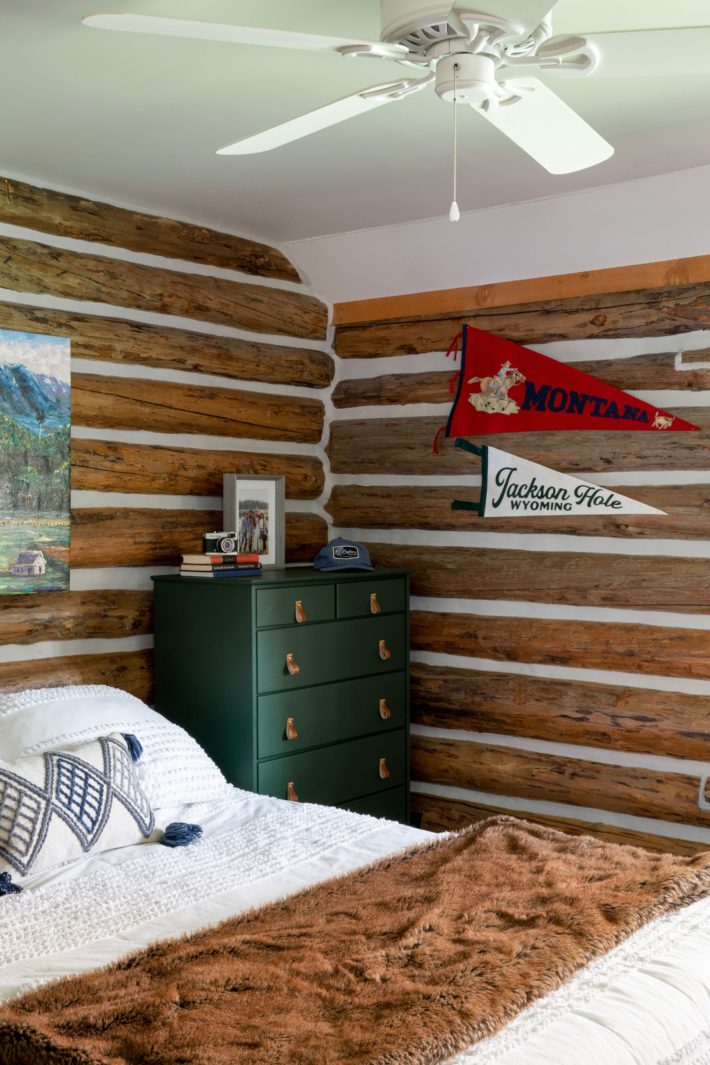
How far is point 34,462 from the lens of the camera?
3.85 m

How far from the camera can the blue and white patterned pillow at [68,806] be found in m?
2.78

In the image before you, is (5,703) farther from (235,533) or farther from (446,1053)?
(446,1053)

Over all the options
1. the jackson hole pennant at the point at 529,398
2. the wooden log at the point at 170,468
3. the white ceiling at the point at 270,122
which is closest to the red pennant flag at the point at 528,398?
the jackson hole pennant at the point at 529,398

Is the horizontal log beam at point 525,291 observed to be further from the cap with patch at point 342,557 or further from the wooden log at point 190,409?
the cap with patch at point 342,557

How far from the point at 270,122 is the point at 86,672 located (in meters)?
2.12

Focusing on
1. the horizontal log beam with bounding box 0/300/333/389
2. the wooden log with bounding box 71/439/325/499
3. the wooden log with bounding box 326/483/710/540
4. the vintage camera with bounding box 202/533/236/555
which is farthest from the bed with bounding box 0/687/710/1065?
the wooden log with bounding box 326/483/710/540

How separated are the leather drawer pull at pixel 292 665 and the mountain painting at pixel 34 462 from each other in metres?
0.88

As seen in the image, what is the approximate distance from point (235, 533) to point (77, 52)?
2007 millimetres

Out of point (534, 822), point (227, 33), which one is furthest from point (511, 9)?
point (534, 822)

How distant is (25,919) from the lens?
2471mm

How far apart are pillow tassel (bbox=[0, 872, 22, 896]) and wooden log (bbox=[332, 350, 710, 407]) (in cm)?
278

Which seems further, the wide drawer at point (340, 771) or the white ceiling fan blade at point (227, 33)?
the wide drawer at point (340, 771)

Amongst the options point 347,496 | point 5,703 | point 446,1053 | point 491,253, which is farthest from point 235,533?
point 446,1053

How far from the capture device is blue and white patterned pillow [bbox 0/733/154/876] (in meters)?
2.78
